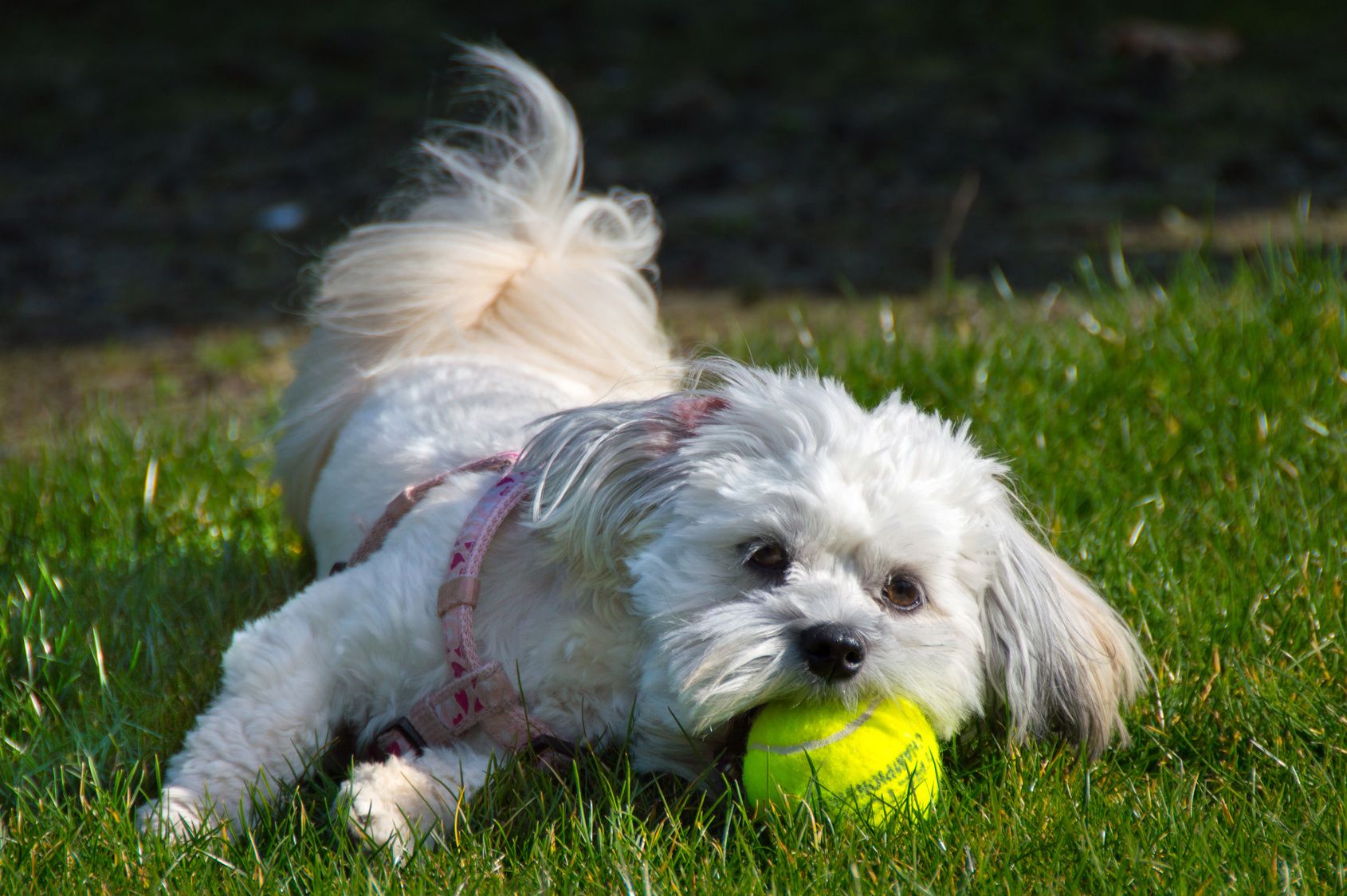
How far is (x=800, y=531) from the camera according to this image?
2127 mm

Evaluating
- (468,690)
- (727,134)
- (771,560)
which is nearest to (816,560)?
(771,560)

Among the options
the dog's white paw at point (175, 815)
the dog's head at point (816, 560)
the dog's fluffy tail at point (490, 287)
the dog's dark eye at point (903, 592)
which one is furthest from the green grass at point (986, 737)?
the dog's fluffy tail at point (490, 287)

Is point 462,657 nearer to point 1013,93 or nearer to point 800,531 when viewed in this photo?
point 800,531

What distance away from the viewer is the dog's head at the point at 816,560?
6.74ft

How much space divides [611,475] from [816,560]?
1.24 feet

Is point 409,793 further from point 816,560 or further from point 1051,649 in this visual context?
point 1051,649

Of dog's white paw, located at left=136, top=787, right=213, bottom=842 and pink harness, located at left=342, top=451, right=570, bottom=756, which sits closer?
dog's white paw, located at left=136, top=787, right=213, bottom=842

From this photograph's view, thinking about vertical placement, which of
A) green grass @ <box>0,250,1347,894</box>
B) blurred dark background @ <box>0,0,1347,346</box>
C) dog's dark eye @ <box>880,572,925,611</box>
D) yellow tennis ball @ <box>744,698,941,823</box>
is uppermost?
A: dog's dark eye @ <box>880,572,925,611</box>

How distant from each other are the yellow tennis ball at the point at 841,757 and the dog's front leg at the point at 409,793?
0.49 meters

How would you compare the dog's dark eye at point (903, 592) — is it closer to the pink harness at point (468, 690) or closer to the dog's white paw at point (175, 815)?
the pink harness at point (468, 690)

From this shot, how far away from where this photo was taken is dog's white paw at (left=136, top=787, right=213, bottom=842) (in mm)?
2092

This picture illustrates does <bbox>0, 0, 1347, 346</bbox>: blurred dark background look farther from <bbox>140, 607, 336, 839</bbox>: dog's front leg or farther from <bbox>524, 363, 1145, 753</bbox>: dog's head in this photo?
<bbox>140, 607, 336, 839</bbox>: dog's front leg

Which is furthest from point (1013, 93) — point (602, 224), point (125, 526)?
point (125, 526)

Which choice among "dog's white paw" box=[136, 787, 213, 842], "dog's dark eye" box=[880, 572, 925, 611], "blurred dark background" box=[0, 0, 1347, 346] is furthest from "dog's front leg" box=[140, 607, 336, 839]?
"blurred dark background" box=[0, 0, 1347, 346]
